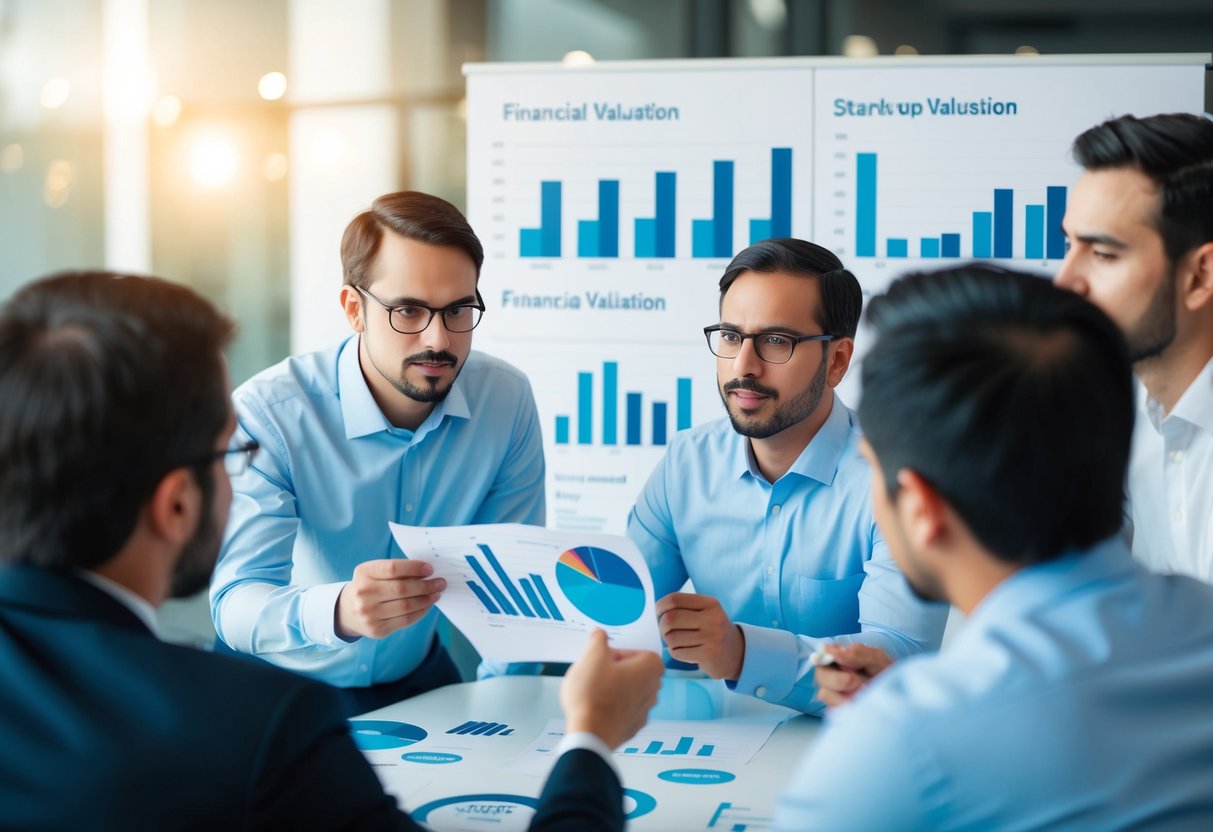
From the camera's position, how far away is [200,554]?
1274 mm

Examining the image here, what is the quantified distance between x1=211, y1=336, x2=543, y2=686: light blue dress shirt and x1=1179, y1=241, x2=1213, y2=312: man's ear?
4.69 feet

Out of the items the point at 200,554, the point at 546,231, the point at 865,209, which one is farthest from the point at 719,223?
the point at 200,554

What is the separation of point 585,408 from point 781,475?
1327 mm

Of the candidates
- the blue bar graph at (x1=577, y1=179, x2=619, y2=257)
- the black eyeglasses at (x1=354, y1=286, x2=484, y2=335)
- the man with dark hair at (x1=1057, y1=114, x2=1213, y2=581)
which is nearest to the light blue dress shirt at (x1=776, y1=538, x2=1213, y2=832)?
the man with dark hair at (x1=1057, y1=114, x2=1213, y2=581)

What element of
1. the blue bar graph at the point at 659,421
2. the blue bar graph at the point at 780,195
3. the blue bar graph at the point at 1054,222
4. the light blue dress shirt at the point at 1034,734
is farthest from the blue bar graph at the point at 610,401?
the light blue dress shirt at the point at 1034,734

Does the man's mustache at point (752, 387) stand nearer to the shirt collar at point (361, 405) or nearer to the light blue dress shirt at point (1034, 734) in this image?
the shirt collar at point (361, 405)

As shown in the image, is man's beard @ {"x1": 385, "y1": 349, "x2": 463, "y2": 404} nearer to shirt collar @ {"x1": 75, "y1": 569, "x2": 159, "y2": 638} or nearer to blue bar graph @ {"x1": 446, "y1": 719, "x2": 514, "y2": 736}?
blue bar graph @ {"x1": 446, "y1": 719, "x2": 514, "y2": 736}

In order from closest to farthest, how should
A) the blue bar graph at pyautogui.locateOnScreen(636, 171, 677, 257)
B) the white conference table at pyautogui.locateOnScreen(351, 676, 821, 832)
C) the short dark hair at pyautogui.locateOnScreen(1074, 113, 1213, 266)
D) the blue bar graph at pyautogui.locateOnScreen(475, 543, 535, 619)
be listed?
1. the white conference table at pyautogui.locateOnScreen(351, 676, 821, 832)
2. the blue bar graph at pyautogui.locateOnScreen(475, 543, 535, 619)
3. the short dark hair at pyautogui.locateOnScreen(1074, 113, 1213, 266)
4. the blue bar graph at pyautogui.locateOnScreen(636, 171, 677, 257)

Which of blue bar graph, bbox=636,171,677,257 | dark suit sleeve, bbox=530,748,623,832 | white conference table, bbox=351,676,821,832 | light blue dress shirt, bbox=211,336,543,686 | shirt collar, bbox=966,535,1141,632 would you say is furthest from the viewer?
blue bar graph, bbox=636,171,677,257

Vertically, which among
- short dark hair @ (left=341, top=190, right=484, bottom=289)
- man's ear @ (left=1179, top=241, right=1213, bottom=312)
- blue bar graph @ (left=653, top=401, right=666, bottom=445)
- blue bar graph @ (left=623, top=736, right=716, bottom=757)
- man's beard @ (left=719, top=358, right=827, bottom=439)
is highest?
short dark hair @ (left=341, top=190, right=484, bottom=289)

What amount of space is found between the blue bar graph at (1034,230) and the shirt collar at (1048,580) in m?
2.62

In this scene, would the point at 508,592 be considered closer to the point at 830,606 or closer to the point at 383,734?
the point at 383,734

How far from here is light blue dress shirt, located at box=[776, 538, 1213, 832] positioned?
3.14ft

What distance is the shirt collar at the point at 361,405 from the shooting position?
2.51 metres
